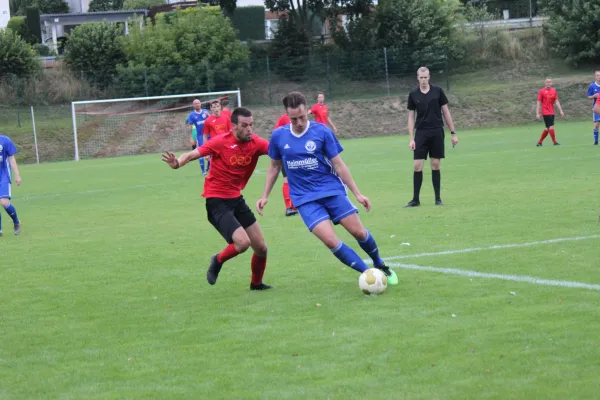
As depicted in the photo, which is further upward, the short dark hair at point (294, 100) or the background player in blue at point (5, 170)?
the short dark hair at point (294, 100)

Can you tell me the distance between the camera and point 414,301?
7191 mm

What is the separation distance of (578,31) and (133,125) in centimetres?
2461

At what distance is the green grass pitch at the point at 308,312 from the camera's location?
5.20 m

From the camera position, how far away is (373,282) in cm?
744

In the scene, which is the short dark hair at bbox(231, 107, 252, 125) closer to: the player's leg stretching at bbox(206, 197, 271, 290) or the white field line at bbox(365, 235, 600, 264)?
the player's leg stretching at bbox(206, 197, 271, 290)

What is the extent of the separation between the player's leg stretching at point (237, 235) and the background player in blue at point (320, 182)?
592 millimetres

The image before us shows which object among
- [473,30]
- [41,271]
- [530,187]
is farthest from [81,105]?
[41,271]

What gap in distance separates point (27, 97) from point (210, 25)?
408 inches

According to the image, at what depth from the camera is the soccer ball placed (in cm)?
745

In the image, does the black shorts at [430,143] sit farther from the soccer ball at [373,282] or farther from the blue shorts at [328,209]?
the soccer ball at [373,282]

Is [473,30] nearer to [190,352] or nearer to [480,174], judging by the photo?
[480,174]

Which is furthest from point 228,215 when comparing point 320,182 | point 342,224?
point 342,224

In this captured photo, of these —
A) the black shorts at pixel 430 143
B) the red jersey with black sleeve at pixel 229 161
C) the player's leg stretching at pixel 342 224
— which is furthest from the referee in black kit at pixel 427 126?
the player's leg stretching at pixel 342 224

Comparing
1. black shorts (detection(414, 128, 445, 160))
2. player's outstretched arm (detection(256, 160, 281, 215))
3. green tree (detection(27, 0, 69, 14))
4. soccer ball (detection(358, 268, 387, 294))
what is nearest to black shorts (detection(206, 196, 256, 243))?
player's outstretched arm (detection(256, 160, 281, 215))
